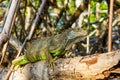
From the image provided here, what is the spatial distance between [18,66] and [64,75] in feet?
1.52

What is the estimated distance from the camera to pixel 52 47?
2.17 meters

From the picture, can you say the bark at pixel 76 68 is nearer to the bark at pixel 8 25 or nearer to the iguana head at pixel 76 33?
the iguana head at pixel 76 33

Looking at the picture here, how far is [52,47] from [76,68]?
589 millimetres

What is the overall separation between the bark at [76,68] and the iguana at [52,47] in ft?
0.45

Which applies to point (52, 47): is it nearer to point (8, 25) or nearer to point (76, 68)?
point (76, 68)

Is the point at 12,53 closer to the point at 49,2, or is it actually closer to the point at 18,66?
the point at 49,2

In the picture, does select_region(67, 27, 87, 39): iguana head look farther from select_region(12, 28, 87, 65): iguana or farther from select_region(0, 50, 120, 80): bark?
select_region(0, 50, 120, 80): bark

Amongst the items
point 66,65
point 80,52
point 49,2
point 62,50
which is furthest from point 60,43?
point 49,2

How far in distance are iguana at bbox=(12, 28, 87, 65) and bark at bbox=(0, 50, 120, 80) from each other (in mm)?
137

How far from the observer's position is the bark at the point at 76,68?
4.90 feet

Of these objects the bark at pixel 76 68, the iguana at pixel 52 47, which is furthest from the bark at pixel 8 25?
the iguana at pixel 52 47

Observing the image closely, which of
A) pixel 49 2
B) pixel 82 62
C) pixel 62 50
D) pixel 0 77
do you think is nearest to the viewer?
pixel 82 62

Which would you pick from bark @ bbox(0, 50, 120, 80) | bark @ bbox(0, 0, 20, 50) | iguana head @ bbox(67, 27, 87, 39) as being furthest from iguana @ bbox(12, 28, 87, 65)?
bark @ bbox(0, 0, 20, 50)

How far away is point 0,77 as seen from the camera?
1979 millimetres
